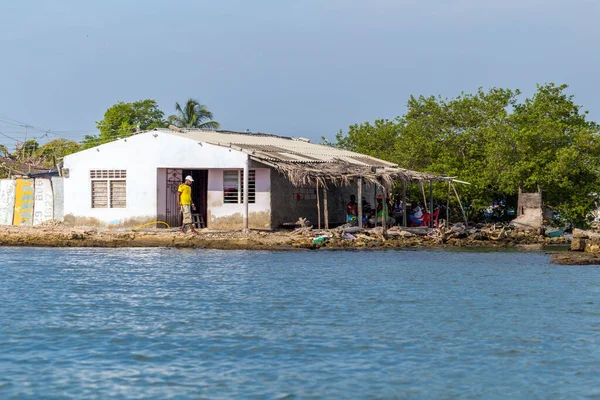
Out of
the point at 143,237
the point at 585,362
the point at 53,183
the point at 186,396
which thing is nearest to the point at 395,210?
the point at 143,237

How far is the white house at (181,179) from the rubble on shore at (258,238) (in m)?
0.95

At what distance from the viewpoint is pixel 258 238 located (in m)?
25.9

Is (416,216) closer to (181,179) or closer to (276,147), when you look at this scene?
(276,147)

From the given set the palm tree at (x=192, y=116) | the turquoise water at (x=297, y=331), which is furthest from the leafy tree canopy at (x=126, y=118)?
the turquoise water at (x=297, y=331)

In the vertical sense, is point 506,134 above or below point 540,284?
above

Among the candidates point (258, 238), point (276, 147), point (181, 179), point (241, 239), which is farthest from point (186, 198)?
point (276, 147)

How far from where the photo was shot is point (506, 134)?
32031 mm

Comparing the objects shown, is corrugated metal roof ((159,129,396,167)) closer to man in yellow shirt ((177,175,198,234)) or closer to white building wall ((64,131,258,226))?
white building wall ((64,131,258,226))

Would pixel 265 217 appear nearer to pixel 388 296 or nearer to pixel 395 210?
pixel 395 210

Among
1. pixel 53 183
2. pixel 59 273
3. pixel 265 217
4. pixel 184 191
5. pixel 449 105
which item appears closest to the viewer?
pixel 59 273

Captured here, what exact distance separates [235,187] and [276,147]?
4.47 meters

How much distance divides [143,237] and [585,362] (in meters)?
17.7

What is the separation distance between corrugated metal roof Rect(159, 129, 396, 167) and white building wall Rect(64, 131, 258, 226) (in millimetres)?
497

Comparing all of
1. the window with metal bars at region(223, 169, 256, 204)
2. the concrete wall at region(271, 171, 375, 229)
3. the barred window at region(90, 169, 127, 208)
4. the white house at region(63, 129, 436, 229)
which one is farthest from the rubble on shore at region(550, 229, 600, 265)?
the barred window at region(90, 169, 127, 208)
